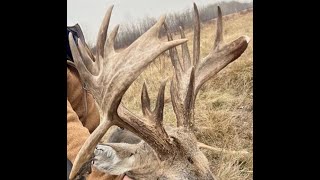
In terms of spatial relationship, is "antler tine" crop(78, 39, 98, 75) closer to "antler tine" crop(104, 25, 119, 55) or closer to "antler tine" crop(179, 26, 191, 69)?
"antler tine" crop(104, 25, 119, 55)

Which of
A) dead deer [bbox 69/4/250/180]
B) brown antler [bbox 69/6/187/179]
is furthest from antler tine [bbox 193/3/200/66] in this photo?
brown antler [bbox 69/6/187/179]

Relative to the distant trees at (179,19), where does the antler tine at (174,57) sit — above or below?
below

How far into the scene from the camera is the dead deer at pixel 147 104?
166 centimetres

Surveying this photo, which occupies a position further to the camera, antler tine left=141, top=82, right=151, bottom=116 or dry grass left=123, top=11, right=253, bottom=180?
dry grass left=123, top=11, right=253, bottom=180

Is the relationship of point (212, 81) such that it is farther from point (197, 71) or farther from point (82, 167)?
point (82, 167)

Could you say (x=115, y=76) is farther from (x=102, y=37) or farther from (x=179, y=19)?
(x=179, y=19)

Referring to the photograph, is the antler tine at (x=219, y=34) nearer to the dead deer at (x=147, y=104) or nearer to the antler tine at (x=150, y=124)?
the dead deer at (x=147, y=104)

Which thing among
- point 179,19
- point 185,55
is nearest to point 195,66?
point 185,55

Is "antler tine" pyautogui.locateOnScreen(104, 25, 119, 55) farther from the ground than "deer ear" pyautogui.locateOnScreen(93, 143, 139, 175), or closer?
farther from the ground

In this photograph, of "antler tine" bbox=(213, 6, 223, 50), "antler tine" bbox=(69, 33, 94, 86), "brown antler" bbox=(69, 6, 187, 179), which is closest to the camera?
"brown antler" bbox=(69, 6, 187, 179)

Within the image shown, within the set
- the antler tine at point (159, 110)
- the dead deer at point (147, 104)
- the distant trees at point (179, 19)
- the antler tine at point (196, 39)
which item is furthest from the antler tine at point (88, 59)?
the antler tine at point (196, 39)

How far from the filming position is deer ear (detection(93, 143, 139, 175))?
168 centimetres

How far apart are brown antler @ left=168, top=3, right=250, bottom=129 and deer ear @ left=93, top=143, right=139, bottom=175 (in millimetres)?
187

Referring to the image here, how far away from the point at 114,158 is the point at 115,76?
25cm
